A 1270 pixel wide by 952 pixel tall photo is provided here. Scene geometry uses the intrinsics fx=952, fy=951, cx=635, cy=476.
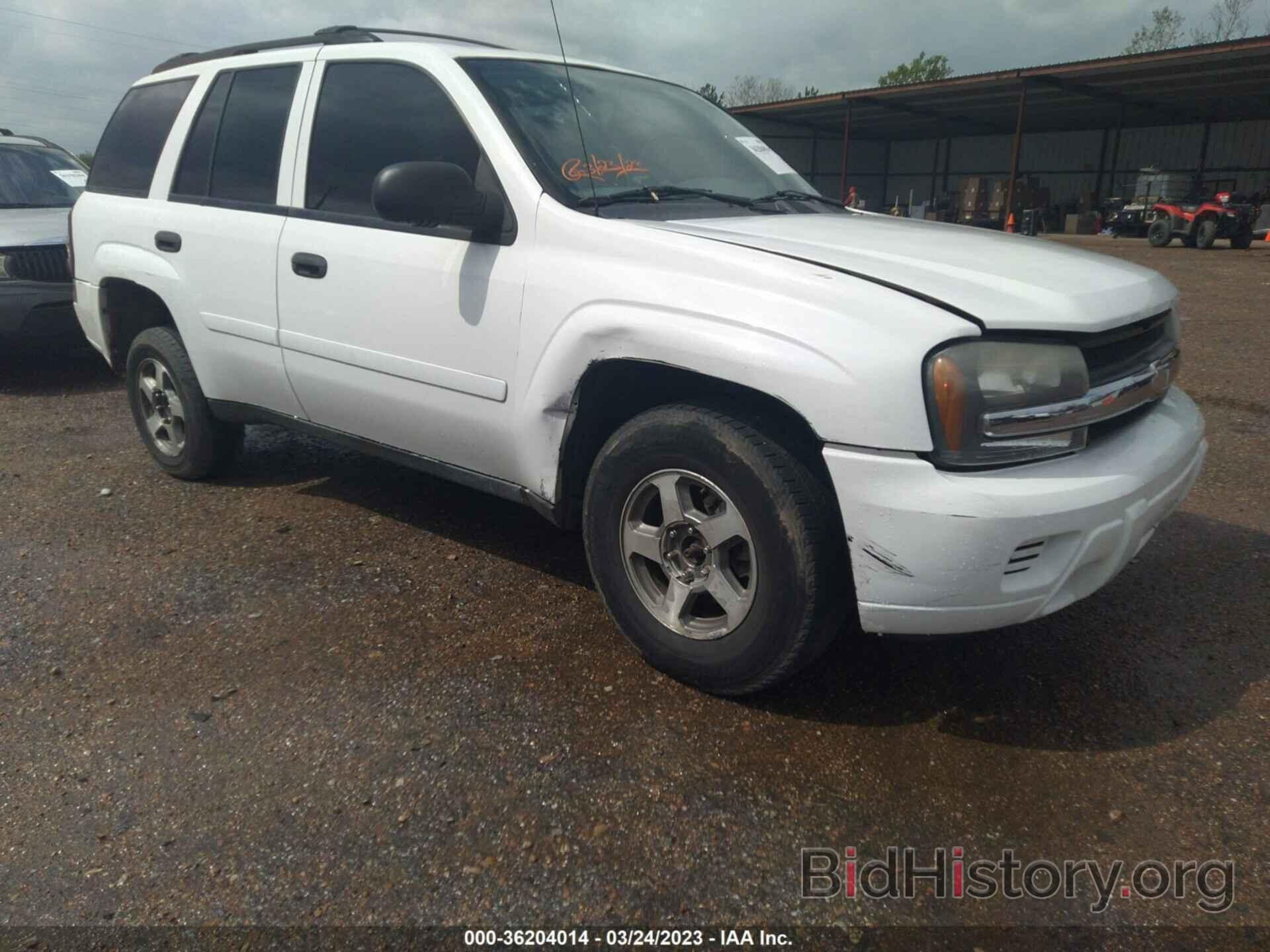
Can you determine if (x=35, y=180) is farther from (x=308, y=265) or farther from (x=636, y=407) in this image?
(x=636, y=407)

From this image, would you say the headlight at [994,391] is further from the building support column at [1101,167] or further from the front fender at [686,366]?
the building support column at [1101,167]

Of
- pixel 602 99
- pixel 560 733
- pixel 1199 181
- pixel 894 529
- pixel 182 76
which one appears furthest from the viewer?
pixel 1199 181

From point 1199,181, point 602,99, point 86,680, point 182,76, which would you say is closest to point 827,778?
point 86,680

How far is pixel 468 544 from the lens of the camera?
375cm

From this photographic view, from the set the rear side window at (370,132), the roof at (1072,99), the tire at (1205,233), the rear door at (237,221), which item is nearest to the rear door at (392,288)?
the rear side window at (370,132)

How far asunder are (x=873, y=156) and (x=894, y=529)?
40.8 m

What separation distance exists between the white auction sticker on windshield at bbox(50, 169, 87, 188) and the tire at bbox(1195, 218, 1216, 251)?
21.6 metres

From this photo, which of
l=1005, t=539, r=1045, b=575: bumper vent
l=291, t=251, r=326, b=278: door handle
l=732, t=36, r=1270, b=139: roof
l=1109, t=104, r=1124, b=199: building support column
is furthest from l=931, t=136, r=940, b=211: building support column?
l=1005, t=539, r=1045, b=575: bumper vent

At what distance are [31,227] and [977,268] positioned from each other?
6562mm

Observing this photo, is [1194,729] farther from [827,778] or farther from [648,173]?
[648,173]

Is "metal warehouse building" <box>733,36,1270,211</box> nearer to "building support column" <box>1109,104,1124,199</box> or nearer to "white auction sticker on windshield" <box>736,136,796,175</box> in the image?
"building support column" <box>1109,104,1124,199</box>

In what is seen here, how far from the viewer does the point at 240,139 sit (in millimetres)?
3762

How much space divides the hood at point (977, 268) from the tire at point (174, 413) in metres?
2.44

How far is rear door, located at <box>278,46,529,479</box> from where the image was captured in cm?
289
